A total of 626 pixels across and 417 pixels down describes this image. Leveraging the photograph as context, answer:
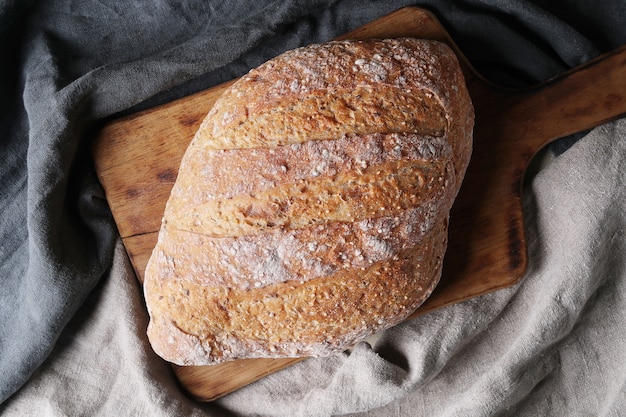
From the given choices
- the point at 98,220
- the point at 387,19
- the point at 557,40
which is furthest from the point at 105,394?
the point at 557,40

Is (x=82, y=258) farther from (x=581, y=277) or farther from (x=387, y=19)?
(x=581, y=277)

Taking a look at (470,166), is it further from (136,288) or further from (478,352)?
(136,288)

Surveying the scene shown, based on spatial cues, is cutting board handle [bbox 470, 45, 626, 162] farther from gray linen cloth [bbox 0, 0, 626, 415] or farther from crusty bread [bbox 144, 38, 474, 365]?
crusty bread [bbox 144, 38, 474, 365]

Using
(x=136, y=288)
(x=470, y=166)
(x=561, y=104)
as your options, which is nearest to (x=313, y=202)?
(x=470, y=166)

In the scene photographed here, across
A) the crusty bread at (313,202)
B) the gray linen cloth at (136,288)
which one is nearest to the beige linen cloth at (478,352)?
the gray linen cloth at (136,288)

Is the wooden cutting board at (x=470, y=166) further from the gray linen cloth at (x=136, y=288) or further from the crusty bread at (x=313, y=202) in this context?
the crusty bread at (x=313, y=202)

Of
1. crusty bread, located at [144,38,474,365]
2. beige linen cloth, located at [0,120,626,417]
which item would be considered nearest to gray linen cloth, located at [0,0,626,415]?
beige linen cloth, located at [0,120,626,417]
